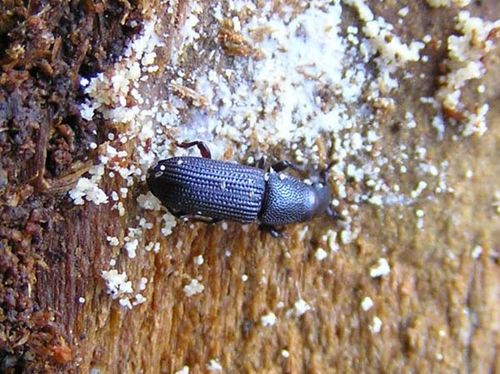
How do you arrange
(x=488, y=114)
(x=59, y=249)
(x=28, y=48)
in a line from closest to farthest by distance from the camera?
1. (x=28, y=48)
2. (x=59, y=249)
3. (x=488, y=114)

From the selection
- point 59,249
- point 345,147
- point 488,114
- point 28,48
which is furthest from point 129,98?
point 488,114

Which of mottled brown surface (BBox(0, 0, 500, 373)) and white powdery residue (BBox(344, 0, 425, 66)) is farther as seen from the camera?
white powdery residue (BBox(344, 0, 425, 66))

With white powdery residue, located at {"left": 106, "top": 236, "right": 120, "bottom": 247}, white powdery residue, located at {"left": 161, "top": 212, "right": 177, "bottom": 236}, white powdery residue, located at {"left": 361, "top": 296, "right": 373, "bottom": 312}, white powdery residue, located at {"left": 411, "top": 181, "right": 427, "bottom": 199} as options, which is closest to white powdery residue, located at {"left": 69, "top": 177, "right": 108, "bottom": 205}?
white powdery residue, located at {"left": 106, "top": 236, "right": 120, "bottom": 247}

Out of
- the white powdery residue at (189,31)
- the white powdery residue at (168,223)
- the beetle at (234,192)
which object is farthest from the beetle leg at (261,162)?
the white powdery residue at (189,31)

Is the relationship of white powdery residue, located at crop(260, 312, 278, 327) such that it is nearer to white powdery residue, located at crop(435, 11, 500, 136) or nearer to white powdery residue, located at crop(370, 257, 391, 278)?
white powdery residue, located at crop(370, 257, 391, 278)

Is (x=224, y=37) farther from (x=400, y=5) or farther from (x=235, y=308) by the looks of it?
(x=235, y=308)

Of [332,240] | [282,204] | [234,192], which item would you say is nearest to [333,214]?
[332,240]
